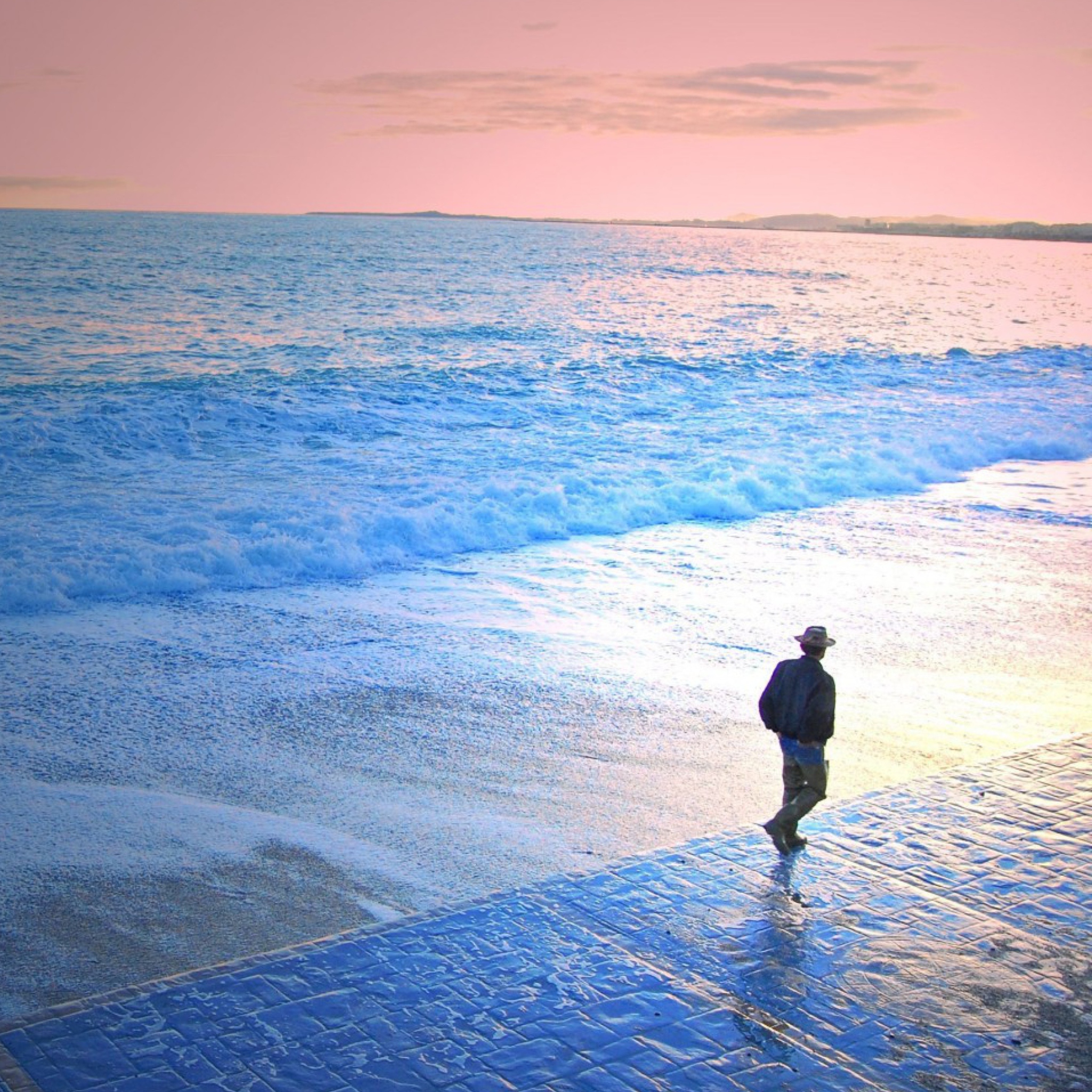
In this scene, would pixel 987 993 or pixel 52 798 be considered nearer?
pixel 987 993

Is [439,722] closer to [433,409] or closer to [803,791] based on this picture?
[803,791]

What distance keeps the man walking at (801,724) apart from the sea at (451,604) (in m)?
0.68

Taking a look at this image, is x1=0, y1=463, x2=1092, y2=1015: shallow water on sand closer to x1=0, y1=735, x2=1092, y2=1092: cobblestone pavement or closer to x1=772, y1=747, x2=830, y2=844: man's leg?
x1=0, y1=735, x2=1092, y2=1092: cobblestone pavement

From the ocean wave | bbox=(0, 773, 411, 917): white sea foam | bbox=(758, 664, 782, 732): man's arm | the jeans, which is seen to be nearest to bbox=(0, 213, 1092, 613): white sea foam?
the ocean wave

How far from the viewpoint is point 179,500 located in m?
16.5

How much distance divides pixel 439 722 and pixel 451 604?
340 cm

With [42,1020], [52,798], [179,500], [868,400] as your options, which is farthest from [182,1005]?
[868,400]

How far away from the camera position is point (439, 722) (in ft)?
27.0

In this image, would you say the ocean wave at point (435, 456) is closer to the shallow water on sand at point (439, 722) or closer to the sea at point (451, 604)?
the sea at point (451, 604)

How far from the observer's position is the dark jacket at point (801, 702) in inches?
233

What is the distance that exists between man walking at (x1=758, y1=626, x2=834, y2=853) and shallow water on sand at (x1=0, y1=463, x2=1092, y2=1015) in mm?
644

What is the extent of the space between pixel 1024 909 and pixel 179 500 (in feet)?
44.2

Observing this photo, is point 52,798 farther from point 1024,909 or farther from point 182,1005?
point 1024,909

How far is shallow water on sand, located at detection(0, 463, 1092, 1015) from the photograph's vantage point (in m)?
5.88
